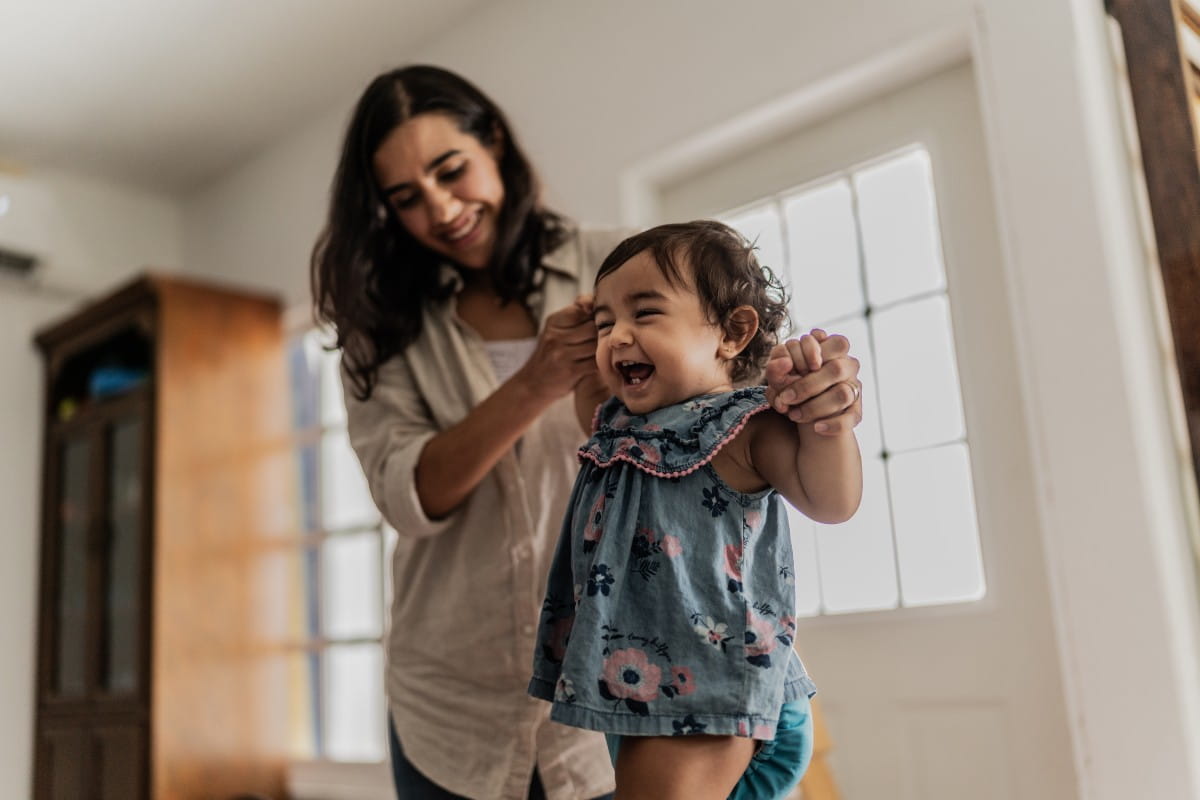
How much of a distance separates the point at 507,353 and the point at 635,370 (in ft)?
1.17

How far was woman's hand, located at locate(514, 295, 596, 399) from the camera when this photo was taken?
2.99 ft

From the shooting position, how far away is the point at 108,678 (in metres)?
3.27

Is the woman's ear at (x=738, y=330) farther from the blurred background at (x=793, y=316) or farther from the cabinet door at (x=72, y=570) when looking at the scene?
the cabinet door at (x=72, y=570)

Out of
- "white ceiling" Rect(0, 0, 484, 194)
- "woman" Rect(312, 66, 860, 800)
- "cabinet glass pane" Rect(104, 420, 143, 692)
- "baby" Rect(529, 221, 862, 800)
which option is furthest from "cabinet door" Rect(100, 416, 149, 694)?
"baby" Rect(529, 221, 862, 800)

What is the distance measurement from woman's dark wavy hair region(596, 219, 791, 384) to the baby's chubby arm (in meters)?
0.10

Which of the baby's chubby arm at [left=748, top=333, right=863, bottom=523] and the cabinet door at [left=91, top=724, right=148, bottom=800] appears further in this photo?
the cabinet door at [left=91, top=724, right=148, bottom=800]

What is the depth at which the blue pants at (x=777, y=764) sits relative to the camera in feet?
2.51

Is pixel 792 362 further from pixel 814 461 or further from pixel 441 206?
pixel 441 206

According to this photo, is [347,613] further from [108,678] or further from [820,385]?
[820,385]

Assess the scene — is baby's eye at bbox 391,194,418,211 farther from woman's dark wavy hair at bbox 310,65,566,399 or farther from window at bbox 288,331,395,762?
window at bbox 288,331,395,762

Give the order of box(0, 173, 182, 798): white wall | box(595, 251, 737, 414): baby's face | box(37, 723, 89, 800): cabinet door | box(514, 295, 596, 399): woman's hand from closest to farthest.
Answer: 1. box(595, 251, 737, 414): baby's face
2. box(514, 295, 596, 399): woman's hand
3. box(37, 723, 89, 800): cabinet door
4. box(0, 173, 182, 798): white wall

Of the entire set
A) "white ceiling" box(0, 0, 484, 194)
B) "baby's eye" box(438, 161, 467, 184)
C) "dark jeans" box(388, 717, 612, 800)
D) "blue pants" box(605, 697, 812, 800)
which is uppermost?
"white ceiling" box(0, 0, 484, 194)

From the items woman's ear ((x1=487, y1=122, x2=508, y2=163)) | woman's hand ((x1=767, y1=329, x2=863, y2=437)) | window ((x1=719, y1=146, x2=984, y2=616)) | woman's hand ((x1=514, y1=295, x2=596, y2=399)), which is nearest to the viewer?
woman's hand ((x1=767, y1=329, x2=863, y2=437))

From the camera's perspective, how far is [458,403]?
3.75ft
